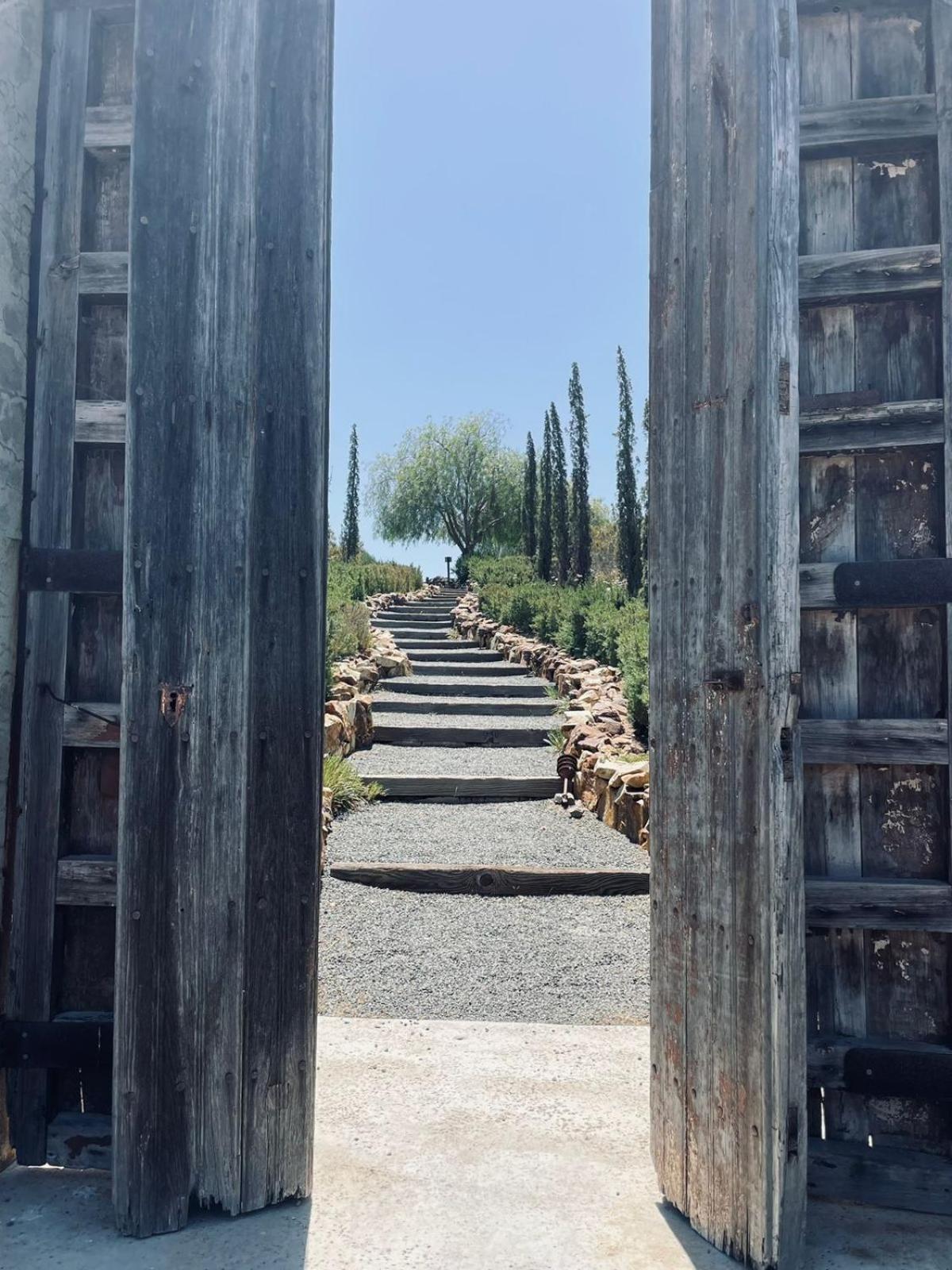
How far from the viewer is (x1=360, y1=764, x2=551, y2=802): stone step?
23.0 feet

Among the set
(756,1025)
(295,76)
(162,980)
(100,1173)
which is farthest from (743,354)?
(100,1173)

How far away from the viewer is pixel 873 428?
7.47 ft

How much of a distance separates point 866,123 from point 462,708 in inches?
313

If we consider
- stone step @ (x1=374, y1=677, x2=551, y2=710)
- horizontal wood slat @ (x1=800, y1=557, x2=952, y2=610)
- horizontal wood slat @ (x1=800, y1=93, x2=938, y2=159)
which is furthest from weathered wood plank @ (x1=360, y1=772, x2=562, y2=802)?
horizontal wood slat @ (x1=800, y1=93, x2=938, y2=159)

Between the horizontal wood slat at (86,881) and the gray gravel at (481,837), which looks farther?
the gray gravel at (481,837)

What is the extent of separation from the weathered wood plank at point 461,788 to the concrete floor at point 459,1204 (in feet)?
13.3

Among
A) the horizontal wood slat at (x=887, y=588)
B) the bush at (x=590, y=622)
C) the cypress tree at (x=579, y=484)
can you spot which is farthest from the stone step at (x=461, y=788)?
the cypress tree at (x=579, y=484)

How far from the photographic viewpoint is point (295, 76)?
224 cm

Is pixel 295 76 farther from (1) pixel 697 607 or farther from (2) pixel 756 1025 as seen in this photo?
(2) pixel 756 1025

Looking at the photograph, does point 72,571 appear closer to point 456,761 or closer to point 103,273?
point 103,273

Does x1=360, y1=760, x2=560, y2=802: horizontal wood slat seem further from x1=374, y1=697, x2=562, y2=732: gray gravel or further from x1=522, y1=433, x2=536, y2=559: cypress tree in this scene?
x1=522, y1=433, x2=536, y2=559: cypress tree

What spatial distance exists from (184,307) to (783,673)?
1792mm

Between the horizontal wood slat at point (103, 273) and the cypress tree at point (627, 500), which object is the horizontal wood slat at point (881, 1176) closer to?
the horizontal wood slat at point (103, 273)

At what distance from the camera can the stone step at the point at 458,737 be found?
8.72 metres
